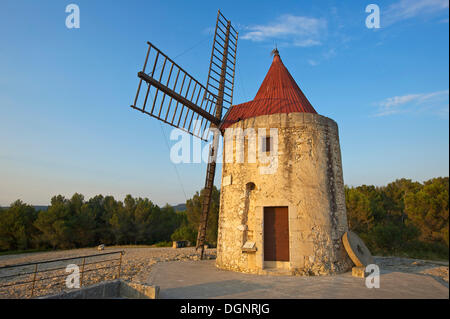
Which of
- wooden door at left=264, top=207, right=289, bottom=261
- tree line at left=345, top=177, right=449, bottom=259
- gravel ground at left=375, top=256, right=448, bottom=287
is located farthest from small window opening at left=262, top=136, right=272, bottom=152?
tree line at left=345, top=177, right=449, bottom=259

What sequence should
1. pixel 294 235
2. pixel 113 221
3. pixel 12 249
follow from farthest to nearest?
pixel 113 221 < pixel 12 249 < pixel 294 235

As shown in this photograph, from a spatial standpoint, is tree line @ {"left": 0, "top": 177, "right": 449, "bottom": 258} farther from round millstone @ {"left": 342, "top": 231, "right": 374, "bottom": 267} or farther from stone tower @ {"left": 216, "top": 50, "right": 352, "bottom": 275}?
stone tower @ {"left": 216, "top": 50, "right": 352, "bottom": 275}

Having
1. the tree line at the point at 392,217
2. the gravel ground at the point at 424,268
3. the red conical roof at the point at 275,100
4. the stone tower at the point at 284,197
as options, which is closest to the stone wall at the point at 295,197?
the stone tower at the point at 284,197

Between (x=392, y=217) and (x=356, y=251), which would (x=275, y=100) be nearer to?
(x=356, y=251)

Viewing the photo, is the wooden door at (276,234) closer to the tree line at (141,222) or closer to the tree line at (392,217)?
the tree line at (392,217)

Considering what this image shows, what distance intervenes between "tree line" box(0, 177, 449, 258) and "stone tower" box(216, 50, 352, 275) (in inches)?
317

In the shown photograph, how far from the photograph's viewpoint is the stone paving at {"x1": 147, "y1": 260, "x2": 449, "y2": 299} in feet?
15.9

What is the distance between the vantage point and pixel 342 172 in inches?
326

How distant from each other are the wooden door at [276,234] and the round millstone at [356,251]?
5.38 feet

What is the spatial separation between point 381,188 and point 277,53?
16144 millimetres

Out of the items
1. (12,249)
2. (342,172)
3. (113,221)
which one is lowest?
(12,249)

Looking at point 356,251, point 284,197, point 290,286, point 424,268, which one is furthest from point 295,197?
point 424,268
